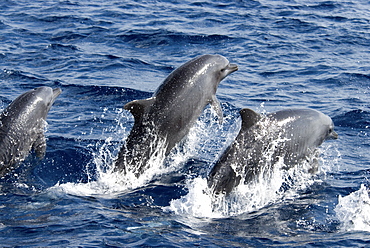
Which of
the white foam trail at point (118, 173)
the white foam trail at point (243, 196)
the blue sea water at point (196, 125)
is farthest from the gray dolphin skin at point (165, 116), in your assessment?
the white foam trail at point (243, 196)

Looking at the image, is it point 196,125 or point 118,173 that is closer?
point 118,173

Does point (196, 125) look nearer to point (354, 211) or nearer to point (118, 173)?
point (118, 173)

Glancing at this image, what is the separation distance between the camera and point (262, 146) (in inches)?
461

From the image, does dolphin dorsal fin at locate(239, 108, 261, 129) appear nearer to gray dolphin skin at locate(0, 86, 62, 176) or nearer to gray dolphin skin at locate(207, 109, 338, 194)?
gray dolphin skin at locate(207, 109, 338, 194)

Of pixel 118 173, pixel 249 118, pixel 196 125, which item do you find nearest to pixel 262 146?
pixel 249 118

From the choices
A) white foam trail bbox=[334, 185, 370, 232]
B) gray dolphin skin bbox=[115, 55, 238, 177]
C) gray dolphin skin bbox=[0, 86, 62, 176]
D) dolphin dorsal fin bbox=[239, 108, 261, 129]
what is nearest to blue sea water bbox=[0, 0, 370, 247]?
white foam trail bbox=[334, 185, 370, 232]

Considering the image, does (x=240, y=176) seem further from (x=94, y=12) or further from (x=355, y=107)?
(x=94, y=12)

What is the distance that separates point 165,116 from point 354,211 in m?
4.08

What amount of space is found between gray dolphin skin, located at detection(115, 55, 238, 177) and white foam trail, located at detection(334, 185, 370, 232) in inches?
125

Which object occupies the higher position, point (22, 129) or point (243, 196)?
point (22, 129)

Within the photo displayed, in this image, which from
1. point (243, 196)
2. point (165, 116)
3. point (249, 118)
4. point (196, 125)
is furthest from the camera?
point (196, 125)

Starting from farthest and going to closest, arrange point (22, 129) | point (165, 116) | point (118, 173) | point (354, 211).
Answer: point (22, 129)
point (165, 116)
point (118, 173)
point (354, 211)

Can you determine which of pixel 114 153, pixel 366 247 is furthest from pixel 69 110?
pixel 366 247

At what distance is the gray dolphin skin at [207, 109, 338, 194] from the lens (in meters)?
11.5
